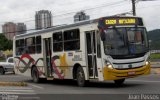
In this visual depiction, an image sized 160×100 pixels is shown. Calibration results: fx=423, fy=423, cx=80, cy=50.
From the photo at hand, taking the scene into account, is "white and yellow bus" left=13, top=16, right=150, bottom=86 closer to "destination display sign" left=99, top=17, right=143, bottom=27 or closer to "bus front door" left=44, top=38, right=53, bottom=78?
"destination display sign" left=99, top=17, right=143, bottom=27

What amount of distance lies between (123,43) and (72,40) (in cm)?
319

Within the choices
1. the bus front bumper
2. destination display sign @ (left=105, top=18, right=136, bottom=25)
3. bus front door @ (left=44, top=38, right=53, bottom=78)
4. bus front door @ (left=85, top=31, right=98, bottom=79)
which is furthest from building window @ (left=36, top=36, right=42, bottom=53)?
the bus front bumper

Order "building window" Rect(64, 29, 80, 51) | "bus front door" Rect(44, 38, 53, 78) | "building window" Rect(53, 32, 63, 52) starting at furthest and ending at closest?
"bus front door" Rect(44, 38, 53, 78)
"building window" Rect(53, 32, 63, 52)
"building window" Rect(64, 29, 80, 51)

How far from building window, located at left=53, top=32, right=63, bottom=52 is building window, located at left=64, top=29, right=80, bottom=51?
60 cm

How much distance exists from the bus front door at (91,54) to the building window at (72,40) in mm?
800

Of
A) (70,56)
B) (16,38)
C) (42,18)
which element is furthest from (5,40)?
(70,56)

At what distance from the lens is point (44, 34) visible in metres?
23.1

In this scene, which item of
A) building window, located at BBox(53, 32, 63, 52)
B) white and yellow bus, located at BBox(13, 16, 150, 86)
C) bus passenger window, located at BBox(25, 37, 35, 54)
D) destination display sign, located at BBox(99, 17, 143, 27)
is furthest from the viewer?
bus passenger window, located at BBox(25, 37, 35, 54)

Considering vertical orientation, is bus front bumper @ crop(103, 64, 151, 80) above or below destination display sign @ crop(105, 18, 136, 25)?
below

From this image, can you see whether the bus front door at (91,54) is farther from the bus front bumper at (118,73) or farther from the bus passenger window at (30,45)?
the bus passenger window at (30,45)

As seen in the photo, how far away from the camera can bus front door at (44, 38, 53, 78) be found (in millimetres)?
22609

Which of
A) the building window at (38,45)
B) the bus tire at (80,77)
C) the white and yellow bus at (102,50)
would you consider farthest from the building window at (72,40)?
the building window at (38,45)

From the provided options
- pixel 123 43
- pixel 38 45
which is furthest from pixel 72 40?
pixel 38 45

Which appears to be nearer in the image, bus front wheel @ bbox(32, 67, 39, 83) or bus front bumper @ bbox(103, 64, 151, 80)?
bus front bumper @ bbox(103, 64, 151, 80)
